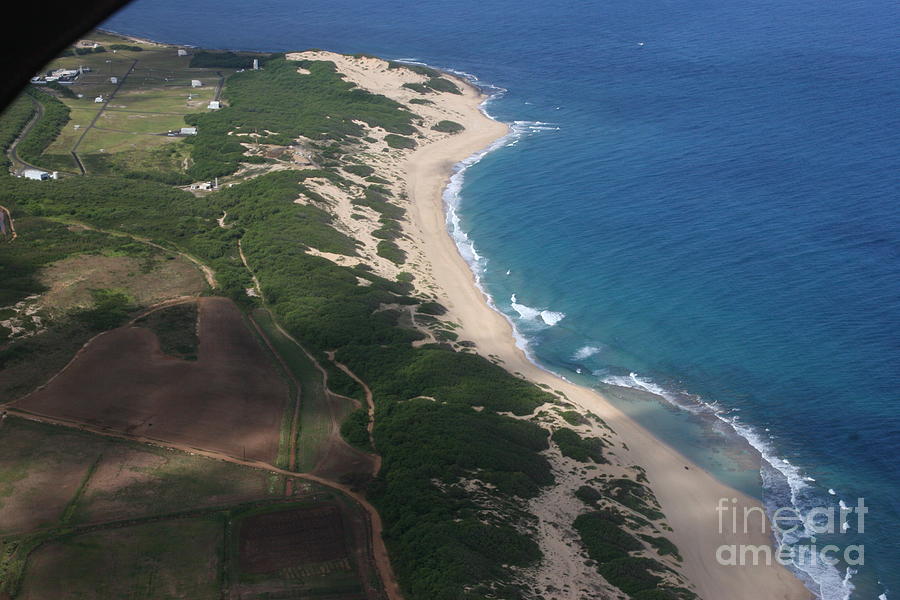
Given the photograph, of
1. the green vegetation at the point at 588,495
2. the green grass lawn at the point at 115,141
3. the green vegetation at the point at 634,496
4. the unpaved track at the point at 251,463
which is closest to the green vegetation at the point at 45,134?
the green grass lawn at the point at 115,141

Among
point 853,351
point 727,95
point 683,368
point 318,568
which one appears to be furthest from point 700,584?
point 727,95

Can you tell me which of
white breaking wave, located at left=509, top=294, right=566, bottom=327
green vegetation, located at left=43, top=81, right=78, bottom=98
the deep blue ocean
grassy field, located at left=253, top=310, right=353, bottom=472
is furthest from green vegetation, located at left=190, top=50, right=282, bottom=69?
grassy field, located at left=253, top=310, right=353, bottom=472

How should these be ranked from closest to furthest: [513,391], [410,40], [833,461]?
1. [833,461]
2. [513,391]
3. [410,40]

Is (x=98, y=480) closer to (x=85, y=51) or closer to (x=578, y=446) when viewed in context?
(x=578, y=446)

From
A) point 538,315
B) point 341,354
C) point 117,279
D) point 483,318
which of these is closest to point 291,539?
point 341,354

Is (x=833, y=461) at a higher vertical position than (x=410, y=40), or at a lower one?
lower

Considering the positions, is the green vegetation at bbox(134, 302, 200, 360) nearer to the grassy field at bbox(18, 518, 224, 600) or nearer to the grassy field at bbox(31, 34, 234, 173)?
the grassy field at bbox(18, 518, 224, 600)

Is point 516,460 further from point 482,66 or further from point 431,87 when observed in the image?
point 482,66

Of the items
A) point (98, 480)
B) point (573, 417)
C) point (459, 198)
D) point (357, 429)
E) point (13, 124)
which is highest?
point (13, 124)
